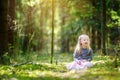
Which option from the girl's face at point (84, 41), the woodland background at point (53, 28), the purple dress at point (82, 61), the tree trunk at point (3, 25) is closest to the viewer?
the purple dress at point (82, 61)

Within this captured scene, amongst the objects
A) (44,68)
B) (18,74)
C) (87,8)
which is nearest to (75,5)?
(87,8)

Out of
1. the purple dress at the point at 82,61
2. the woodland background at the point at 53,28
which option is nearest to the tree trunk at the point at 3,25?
the woodland background at the point at 53,28

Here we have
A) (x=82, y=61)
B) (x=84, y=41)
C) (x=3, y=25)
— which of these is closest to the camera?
(x=82, y=61)

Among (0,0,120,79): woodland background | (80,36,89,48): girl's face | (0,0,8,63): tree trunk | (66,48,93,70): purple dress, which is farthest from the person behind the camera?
(0,0,120,79): woodland background

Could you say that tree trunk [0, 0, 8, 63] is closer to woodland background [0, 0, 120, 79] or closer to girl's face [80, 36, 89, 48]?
woodland background [0, 0, 120, 79]

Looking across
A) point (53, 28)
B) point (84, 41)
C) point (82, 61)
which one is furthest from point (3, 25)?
point (82, 61)

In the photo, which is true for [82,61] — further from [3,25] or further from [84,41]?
[3,25]

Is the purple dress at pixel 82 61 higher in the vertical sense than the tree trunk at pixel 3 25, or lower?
lower

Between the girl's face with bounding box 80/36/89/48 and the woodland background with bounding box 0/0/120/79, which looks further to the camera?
the woodland background with bounding box 0/0/120/79

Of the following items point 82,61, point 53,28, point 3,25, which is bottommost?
point 82,61

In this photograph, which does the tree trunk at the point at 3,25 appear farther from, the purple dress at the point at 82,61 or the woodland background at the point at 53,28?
the purple dress at the point at 82,61

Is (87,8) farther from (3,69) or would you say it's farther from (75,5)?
(3,69)

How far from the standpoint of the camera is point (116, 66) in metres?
9.96

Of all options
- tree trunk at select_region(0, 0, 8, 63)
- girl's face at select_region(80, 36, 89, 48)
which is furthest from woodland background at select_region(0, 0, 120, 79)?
girl's face at select_region(80, 36, 89, 48)
